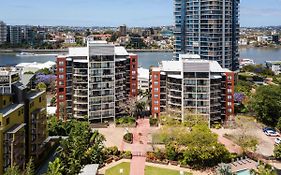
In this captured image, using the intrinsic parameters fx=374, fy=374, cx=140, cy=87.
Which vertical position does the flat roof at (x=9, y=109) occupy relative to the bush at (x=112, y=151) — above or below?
above

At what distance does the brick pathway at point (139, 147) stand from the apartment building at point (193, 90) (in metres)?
2.33

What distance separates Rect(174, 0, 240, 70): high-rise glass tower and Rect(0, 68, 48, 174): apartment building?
3381cm

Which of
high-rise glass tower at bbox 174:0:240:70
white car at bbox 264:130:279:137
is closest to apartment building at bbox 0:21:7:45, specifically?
high-rise glass tower at bbox 174:0:240:70

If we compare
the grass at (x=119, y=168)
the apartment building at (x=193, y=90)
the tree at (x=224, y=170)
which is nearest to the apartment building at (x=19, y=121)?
the grass at (x=119, y=168)

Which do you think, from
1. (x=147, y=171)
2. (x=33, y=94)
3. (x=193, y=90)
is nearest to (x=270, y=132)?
(x=193, y=90)

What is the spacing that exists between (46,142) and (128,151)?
5983 mm

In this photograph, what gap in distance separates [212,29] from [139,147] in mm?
28700

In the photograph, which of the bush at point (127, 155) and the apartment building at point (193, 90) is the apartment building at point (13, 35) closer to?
the apartment building at point (193, 90)

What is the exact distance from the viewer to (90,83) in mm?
34562

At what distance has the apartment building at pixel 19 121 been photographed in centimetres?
1864

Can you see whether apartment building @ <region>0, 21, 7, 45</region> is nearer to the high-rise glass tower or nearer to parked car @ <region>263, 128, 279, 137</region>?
the high-rise glass tower

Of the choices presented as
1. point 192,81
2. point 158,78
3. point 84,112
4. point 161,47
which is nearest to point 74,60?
point 84,112

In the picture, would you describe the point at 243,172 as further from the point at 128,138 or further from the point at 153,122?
the point at 153,122

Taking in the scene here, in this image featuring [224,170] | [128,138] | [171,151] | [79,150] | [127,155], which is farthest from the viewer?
[128,138]
